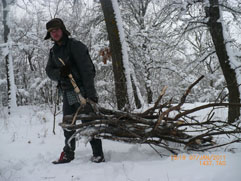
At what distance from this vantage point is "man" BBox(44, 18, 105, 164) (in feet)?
9.05

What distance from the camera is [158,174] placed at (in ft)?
6.65

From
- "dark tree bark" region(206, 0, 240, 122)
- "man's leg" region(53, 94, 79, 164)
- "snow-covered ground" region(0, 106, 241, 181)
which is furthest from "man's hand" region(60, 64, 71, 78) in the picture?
"dark tree bark" region(206, 0, 240, 122)

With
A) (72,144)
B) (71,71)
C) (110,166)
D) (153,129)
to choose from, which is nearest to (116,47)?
(71,71)

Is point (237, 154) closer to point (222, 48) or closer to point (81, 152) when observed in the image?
point (81, 152)

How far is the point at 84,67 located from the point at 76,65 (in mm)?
231

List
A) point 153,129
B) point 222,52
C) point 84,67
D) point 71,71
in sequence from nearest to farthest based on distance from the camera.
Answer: point 153,129 < point 84,67 < point 71,71 < point 222,52

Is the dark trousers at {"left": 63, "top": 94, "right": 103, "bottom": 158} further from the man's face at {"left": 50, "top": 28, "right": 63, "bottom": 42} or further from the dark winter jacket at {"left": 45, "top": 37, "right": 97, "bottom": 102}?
the man's face at {"left": 50, "top": 28, "right": 63, "bottom": 42}

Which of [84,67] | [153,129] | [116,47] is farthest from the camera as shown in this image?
[116,47]

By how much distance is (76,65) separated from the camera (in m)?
2.92

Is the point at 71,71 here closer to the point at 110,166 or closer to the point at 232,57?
the point at 110,166

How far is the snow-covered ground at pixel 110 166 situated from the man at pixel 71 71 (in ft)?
0.75

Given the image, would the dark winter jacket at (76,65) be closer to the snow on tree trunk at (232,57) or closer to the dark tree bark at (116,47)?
the dark tree bark at (116,47)

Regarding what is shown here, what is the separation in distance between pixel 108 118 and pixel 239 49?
3769 millimetres

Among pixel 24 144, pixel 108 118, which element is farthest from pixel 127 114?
pixel 24 144
